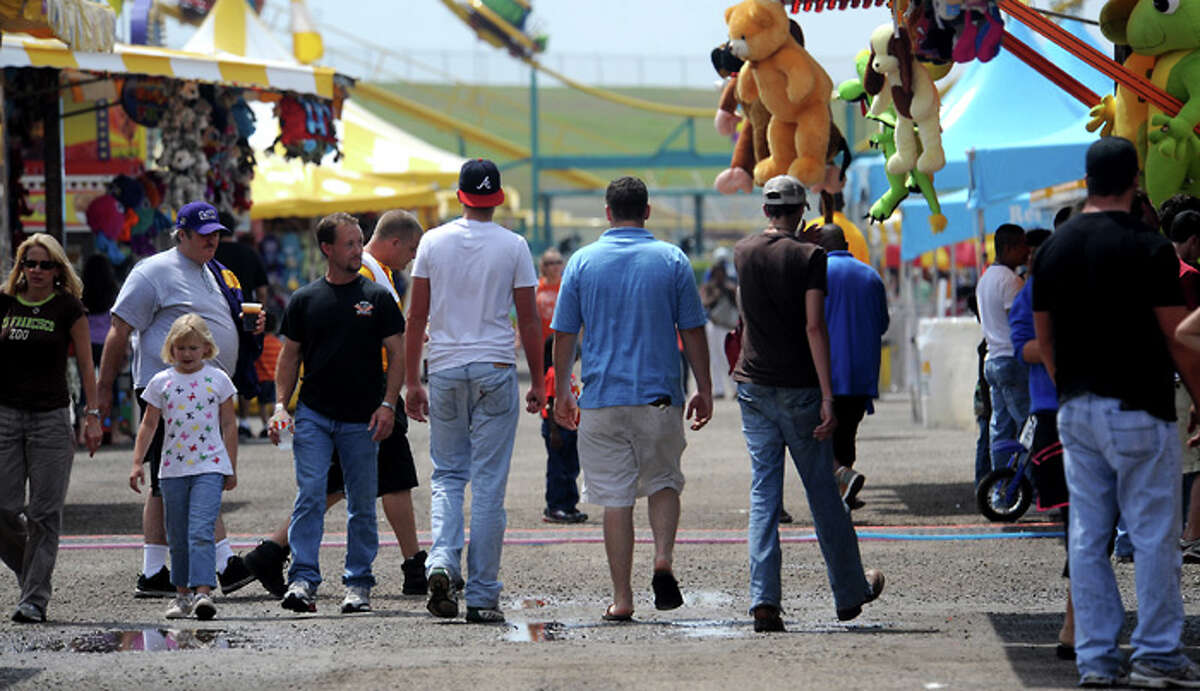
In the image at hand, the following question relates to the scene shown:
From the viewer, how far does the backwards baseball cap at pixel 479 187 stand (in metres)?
8.23

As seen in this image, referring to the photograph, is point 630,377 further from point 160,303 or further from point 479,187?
point 160,303

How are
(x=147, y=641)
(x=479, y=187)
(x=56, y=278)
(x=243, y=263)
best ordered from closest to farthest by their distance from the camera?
(x=147, y=641), (x=479, y=187), (x=56, y=278), (x=243, y=263)

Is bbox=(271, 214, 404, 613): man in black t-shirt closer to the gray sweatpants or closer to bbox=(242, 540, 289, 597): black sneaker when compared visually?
bbox=(242, 540, 289, 597): black sneaker

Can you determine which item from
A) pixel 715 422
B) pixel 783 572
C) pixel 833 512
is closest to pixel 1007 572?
pixel 783 572

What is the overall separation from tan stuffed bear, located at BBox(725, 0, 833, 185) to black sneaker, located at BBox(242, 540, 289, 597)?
4687mm

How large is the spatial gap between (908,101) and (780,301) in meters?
3.58

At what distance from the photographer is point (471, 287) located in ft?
26.7

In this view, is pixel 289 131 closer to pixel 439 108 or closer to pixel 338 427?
pixel 338 427

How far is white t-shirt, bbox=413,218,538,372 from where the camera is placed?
8.12m

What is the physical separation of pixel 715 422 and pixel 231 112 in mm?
6780

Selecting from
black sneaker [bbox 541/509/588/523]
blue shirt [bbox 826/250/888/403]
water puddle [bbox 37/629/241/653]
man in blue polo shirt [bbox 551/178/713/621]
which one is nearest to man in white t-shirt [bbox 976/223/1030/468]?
blue shirt [bbox 826/250/888/403]

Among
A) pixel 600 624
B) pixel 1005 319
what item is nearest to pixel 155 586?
pixel 600 624

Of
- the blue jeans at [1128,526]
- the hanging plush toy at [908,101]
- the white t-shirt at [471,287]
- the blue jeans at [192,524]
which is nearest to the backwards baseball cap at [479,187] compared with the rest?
the white t-shirt at [471,287]

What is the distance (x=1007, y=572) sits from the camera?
9164 millimetres
